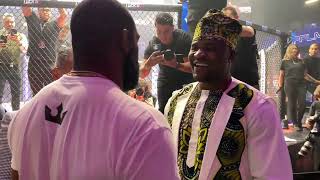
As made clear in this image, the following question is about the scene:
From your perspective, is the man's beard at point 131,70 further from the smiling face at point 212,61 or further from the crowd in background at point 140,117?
the smiling face at point 212,61

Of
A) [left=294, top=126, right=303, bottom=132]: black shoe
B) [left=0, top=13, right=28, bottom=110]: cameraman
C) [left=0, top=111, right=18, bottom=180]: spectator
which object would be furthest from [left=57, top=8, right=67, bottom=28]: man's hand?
[left=294, top=126, right=303, bottom=132]: black shoe

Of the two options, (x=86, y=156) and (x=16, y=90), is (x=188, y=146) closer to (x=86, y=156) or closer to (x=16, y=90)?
(x=86, y=156)

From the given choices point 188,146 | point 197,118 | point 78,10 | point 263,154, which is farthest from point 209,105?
point 78,10

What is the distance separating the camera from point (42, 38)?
451 cm

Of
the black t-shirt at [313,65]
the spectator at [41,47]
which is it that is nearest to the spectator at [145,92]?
the spectator at [41,47]

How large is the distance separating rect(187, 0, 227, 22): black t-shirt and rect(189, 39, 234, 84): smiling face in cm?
124

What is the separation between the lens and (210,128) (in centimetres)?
187

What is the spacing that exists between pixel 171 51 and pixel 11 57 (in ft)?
5.87

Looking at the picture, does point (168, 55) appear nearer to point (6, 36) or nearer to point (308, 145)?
point (6, 36)

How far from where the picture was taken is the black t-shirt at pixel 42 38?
14.6ft

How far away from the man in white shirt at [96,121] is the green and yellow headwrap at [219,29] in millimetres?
760

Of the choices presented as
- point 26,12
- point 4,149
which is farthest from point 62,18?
point 4,149

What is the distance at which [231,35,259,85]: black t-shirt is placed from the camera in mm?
3627

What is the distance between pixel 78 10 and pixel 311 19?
52.6ft
